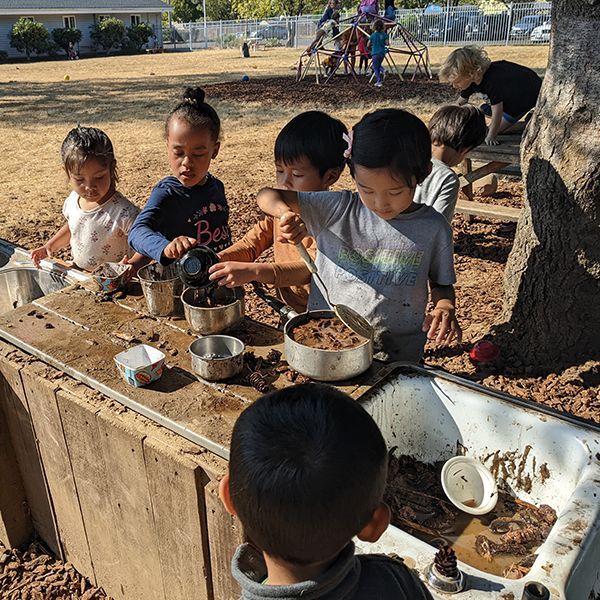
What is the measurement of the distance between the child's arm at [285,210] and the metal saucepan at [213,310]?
0.32 m

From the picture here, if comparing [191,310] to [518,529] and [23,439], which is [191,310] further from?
[518,529]

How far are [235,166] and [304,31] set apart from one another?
37636 mm

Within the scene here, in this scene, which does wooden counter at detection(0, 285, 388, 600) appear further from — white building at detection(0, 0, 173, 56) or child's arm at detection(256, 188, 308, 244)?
white building at detection(0, 0, 173, 56)

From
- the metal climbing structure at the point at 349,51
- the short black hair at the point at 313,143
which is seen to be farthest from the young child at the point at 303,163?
the metal climbing structure at the point at 349,51

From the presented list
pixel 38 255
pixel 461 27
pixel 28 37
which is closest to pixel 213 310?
pixel 38 255

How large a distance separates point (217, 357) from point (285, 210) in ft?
1.99

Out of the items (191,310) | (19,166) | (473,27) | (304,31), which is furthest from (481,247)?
(304,31)

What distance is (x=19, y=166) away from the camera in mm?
9930

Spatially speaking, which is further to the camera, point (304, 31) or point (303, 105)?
point (304, 31)

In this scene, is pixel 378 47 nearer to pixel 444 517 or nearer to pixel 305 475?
pixel 444 517

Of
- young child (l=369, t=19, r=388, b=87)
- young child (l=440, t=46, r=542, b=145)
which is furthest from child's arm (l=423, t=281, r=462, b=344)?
young child (l=369, t=19, r=388, b=87)

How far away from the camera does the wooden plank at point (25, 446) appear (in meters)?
2.43

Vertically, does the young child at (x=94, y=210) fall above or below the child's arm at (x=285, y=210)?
below

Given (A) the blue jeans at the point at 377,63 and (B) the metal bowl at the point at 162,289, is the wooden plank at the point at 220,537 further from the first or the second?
(A) the blue jeans at the point at 377,63
